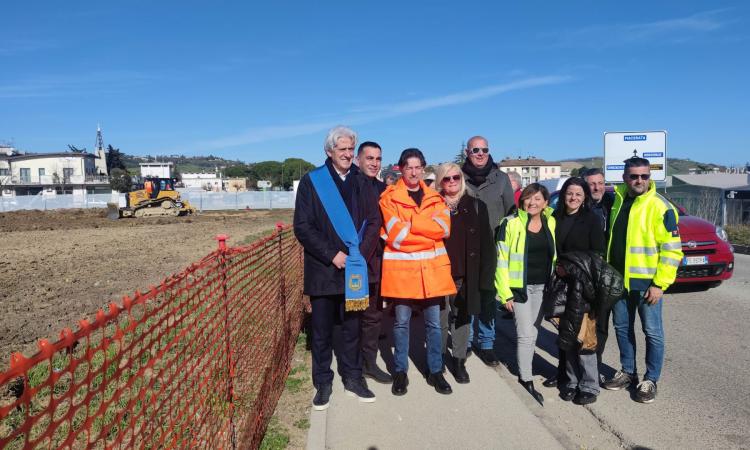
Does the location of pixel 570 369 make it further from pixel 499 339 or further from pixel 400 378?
pixel 499 339

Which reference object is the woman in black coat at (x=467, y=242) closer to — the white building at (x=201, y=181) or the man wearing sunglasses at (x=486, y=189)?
the man wearing sunglasses at (x=486, y=189)

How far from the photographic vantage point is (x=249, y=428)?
3590mm

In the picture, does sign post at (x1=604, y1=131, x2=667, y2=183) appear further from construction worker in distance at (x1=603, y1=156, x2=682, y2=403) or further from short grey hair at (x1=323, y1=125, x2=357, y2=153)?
short grey hair at (x1=323, y1=125, x2=357, y2=153)

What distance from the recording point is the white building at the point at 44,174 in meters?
82.1

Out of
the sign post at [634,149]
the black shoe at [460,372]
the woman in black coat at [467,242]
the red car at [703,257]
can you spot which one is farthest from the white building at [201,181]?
the woman in black coat at [467,242]

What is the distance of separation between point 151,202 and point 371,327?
37.7 metres

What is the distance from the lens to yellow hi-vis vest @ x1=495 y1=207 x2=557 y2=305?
13.9 feet

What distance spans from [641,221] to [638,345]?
2.31m

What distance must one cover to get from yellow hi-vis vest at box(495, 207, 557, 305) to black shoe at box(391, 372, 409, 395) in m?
1.06

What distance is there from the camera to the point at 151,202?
3859 centimetres

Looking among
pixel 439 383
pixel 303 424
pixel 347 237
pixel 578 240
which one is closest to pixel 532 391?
pixel 439 383

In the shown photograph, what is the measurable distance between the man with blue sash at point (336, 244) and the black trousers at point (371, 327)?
0.31m

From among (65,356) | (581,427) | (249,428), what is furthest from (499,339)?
(65,356)

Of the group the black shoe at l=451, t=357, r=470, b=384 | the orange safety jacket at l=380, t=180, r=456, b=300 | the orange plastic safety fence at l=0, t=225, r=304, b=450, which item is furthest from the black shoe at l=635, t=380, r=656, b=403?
the orange plastic safety fence at l=0, t=225, r=304, b=450
